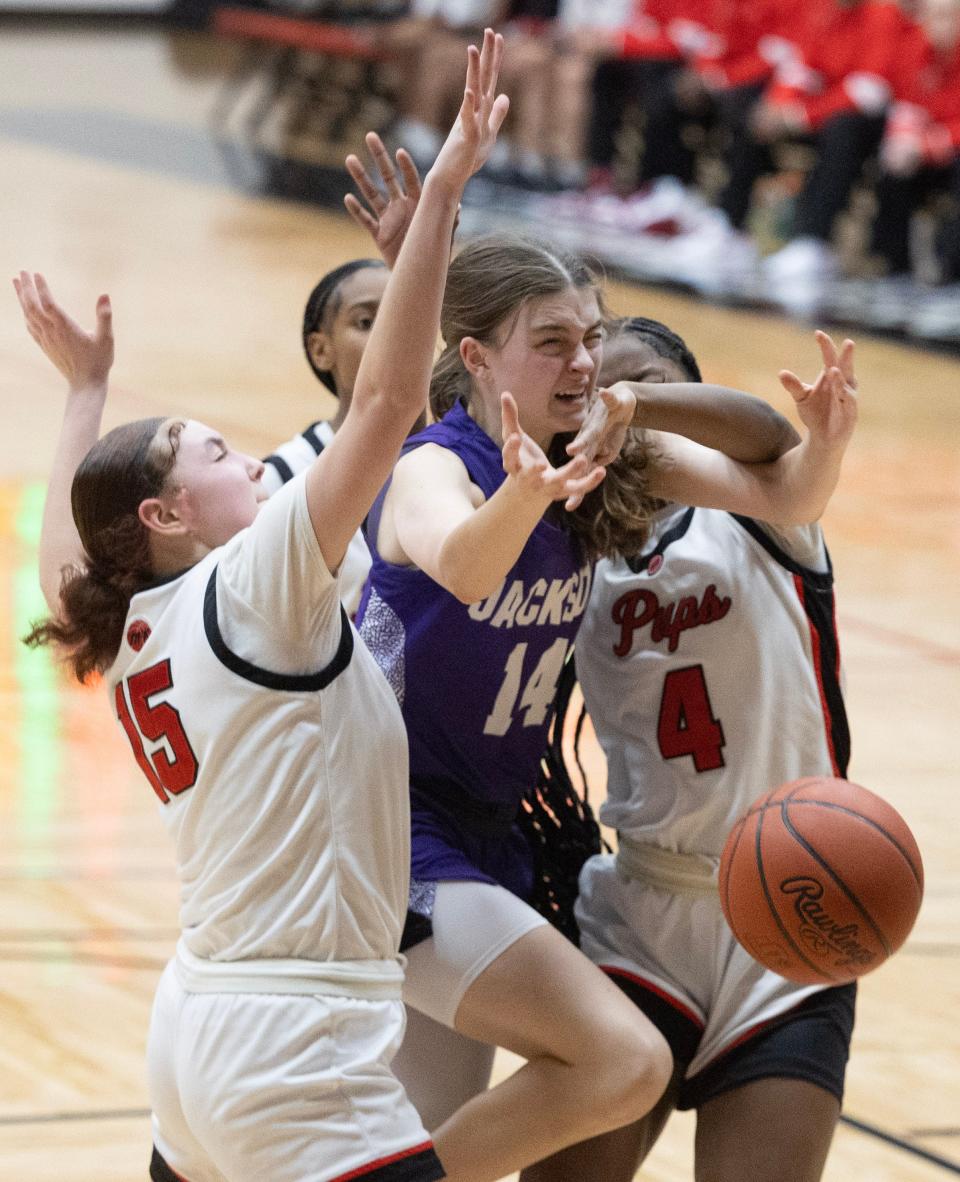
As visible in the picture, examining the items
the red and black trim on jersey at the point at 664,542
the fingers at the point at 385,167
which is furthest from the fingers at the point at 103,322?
the red and black trim on jersey at the point at 664,542

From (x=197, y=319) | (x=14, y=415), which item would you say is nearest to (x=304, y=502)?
(x=14, y=415)

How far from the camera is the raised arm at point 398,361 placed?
2576 millimetres

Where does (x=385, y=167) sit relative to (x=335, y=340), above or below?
above

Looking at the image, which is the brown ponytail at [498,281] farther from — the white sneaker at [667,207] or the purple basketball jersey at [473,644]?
the white sneaker at [667,207]

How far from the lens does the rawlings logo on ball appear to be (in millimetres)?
3014

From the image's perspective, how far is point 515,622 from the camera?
315cm

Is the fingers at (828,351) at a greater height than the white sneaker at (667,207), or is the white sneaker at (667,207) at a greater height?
the fingers at (828,351)

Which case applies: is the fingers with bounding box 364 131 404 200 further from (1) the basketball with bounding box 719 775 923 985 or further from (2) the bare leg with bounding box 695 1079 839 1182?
(2) the bare leg with bounding box 695 1079 839 1182

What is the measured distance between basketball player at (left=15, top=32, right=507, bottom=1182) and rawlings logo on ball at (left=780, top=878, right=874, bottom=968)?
Result: 0.62 meters

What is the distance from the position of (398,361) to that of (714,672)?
1.05m

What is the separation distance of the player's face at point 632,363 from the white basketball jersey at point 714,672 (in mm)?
277

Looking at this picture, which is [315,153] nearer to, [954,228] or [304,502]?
[954,228]

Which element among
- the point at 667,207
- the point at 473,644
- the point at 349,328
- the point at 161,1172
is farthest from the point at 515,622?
the point at 667,207

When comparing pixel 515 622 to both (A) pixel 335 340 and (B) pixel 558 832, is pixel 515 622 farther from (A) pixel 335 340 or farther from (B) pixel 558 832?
(A) pixel 335 340
